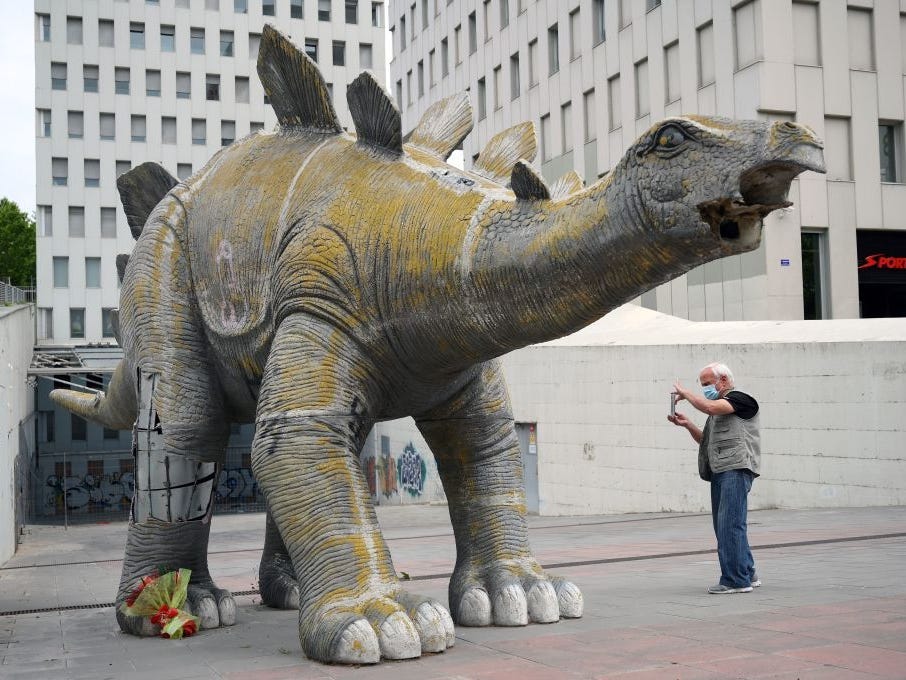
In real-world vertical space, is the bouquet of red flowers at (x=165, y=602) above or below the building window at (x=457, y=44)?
below

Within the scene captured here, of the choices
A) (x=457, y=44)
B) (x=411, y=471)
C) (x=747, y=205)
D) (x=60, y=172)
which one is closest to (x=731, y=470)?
(x=747, y=205)

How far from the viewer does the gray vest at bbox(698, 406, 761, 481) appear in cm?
713

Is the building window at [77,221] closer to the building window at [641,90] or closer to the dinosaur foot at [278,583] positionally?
the building window at [641,90]

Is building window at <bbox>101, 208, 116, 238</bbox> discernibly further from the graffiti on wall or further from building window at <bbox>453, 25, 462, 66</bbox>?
the graffiti on wall

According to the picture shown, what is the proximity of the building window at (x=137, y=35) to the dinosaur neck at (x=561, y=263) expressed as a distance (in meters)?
47.2

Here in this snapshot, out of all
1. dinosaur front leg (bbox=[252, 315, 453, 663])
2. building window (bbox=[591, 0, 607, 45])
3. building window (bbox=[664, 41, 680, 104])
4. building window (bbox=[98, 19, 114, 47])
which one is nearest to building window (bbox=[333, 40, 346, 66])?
building window (bbox=[98, 19, 114, 47])

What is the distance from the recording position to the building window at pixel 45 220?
46750 mm

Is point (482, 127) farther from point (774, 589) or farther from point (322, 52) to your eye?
point (774, 589)

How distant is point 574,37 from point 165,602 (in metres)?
28.5

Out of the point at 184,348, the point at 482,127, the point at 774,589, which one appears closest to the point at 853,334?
the point at 774,589

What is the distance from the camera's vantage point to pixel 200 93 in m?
48.7

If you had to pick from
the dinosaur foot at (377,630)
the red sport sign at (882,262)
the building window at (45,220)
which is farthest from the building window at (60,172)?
the dinosaur foot at (377,630)

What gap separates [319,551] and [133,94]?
46.5 m

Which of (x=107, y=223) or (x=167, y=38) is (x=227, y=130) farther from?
(x=107, y=223)
